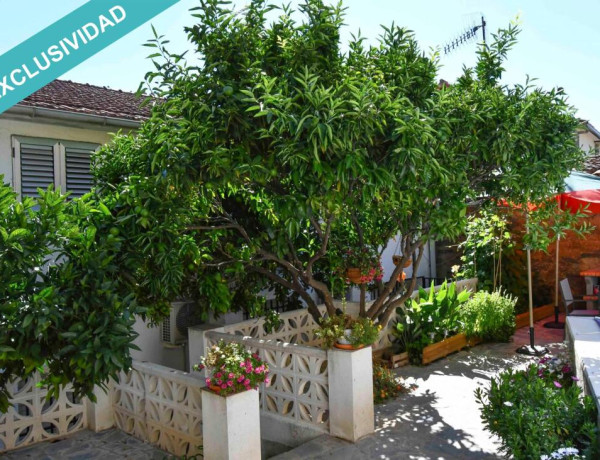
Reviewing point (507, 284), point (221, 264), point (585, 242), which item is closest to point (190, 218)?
point (221, 264)

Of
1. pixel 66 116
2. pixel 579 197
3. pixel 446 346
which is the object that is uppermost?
pixel 66 116

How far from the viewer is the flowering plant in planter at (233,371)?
4918 millimetres

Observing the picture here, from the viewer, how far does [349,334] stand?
5.92 meters

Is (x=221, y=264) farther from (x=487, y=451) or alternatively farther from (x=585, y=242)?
(x=585, y=242)

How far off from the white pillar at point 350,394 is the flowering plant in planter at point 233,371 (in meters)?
1.09

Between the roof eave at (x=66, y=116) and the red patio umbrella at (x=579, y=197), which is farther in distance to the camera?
the red patio umbrella at (x=579, y=197)

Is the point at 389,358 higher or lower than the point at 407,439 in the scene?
higher

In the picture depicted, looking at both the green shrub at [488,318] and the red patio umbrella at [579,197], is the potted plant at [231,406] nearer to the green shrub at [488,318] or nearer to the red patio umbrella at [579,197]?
the red patio umbrella at [579,197]

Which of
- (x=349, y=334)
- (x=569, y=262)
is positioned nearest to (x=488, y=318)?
(x=569, y=262)

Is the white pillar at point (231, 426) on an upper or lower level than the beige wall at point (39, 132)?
lower

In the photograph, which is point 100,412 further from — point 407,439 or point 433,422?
point 433,422

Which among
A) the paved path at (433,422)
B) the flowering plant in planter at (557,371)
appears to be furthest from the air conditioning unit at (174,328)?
the flowering plant in planter at (557,371)

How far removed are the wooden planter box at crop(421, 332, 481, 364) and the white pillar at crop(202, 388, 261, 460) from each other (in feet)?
14.9

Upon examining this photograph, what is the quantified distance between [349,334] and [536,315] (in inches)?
304
